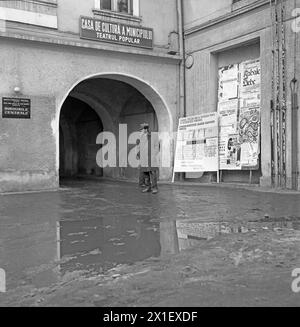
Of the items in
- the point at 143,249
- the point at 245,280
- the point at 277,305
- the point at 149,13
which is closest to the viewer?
the point at 277,305

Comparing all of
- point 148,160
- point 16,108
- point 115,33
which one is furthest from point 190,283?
point 115,33

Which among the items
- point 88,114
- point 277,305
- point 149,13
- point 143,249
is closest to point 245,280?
point 277,305

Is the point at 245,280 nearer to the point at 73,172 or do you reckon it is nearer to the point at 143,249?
the point at 143,249

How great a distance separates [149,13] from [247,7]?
3.38 metres

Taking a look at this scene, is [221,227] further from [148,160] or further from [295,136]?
[295,136]

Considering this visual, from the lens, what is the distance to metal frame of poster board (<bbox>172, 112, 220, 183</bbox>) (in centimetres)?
1379

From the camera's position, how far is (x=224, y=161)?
13539 mm

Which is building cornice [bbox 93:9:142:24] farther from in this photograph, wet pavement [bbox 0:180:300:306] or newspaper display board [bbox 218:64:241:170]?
wet pavement [bbox 0:180:300:306]

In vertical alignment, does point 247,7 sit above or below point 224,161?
above

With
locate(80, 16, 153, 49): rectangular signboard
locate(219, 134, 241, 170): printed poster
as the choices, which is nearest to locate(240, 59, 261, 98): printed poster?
locate(219, 134, 241, 170): printed poster

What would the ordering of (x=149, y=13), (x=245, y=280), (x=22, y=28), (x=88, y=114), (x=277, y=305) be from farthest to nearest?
(x=88, y=114), (x=149, y=13), (x=22, y=28), (x=245, y=280), (x=277, y=305)

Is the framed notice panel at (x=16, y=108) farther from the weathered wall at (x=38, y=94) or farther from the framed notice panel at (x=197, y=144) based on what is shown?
Result: the framed notice panel at (x=197, y=144)

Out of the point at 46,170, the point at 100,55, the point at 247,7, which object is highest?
the point at 247,7

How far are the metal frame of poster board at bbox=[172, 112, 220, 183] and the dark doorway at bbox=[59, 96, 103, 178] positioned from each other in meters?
5.42
